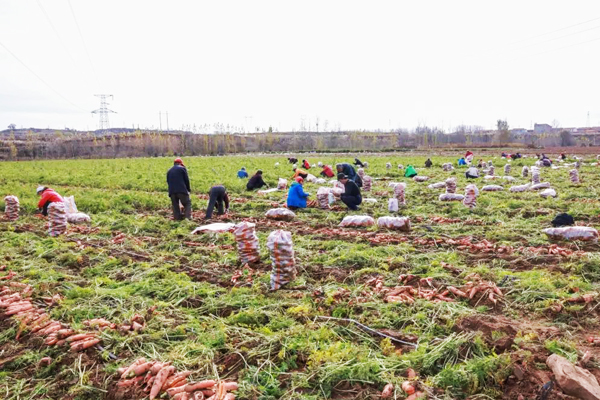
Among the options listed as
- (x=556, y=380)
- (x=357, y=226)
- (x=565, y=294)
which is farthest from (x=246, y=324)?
(x=357, y=226)

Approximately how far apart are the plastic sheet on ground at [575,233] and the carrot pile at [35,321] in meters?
8.29

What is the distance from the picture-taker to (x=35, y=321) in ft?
17.0

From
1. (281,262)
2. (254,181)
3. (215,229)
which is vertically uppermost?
(254,181)

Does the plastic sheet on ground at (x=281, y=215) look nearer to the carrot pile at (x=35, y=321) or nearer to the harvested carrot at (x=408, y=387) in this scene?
the carrot pile at (x=35, y=321)

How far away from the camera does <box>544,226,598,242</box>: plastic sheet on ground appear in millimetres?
8148

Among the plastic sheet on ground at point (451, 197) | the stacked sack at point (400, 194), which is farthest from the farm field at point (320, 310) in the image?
the plastic sheet on ground at point (451, 197)

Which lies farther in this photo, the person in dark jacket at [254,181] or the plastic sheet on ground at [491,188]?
the person in dark jacket at [254,181]

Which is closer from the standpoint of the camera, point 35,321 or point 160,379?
point 160,379

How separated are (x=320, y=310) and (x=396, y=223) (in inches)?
198

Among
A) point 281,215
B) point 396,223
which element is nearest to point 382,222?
point 396,223

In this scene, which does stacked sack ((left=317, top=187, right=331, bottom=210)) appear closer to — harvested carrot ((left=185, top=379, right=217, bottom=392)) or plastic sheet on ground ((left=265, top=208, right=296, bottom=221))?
plastic sheet on ground ((left=265, top=208, right=296, bottom=221))

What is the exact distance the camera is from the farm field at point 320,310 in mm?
3920

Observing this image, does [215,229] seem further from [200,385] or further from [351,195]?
[200,385]

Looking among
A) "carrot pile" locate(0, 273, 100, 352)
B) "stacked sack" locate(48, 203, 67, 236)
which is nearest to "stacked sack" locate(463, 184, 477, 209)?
"carrot pile" locate(0, 273, 100, 352)
